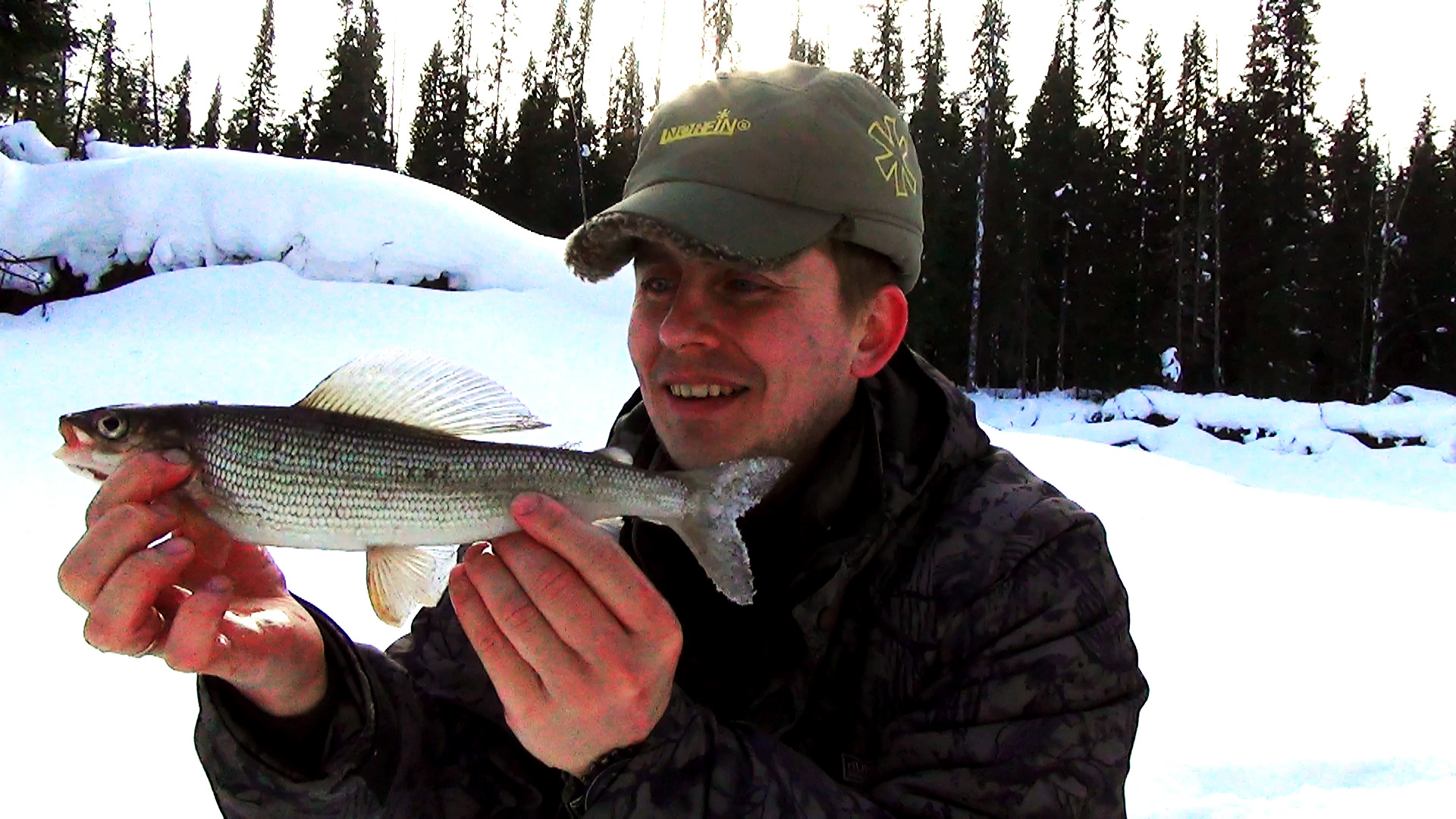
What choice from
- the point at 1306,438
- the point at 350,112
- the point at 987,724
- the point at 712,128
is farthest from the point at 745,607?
the point at 350,112

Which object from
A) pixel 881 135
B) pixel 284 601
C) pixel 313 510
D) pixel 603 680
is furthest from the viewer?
pixel 881 135

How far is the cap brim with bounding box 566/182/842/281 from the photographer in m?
1.92

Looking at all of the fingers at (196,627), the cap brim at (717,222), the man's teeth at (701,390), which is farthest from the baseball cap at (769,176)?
the fingers at (196,627)

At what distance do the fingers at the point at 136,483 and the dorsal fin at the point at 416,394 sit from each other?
0.26 m

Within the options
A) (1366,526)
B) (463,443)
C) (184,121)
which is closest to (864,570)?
(463,443)

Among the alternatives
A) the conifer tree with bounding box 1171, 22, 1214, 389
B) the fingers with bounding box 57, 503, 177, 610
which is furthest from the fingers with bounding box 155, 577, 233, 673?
the conifer tree with bounding box 1171, 22, 1214, 389

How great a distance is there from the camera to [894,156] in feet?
7.23

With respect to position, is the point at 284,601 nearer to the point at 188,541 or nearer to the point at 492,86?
the point at 188,541

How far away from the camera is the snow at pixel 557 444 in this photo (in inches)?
147

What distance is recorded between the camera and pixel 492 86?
4175 cm

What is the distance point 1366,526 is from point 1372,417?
37.3ft

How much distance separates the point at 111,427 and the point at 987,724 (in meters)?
1.71

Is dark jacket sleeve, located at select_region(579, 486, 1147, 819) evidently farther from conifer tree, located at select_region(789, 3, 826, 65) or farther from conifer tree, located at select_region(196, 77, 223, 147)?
conifer tree, located at select_region(196, 77, 223, 147)

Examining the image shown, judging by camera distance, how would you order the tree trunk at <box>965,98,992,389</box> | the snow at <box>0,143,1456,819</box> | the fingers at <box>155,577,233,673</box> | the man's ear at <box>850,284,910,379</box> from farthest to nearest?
the tree trunk at <box>965,98,992,389</box> → the snow at <box>0,143,1456,819</box> → the man's ear at <box>850,284,910,379</box> → the fingers at <box>155,577,233,673</box>
